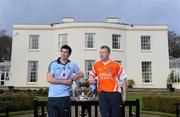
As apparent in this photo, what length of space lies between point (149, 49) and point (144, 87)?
172 inches

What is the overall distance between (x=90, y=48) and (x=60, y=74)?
27.3 meters

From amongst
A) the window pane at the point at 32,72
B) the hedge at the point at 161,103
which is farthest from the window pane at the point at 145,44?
the hedge at the point at 161,103

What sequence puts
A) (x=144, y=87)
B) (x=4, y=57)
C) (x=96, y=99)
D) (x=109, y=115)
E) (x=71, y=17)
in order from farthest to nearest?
(x=4, y=57)
(x=71, y=17)
(x=144, y=87)
(x=96, y=99)
(x=109, y=115)

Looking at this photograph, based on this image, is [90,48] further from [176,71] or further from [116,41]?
[176,71]

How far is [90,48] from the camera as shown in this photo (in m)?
32.1

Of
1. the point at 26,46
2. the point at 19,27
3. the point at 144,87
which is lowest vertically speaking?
the point at 144,87

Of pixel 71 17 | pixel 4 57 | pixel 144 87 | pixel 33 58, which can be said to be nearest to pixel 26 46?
pixel 33 58

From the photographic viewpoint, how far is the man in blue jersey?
4738 mm

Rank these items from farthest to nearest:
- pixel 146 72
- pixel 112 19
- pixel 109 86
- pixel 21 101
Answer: pixel 112 19 → pixel 146 72 → pixel 21 101 → pixel 109 86

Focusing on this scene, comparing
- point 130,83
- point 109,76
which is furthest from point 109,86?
point 130,83

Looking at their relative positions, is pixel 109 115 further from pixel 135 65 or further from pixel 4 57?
pixel 4 57

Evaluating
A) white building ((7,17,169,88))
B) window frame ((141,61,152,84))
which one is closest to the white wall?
white building ((7,17,169,88))

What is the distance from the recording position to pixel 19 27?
33656 mm

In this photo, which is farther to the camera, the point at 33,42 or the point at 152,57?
the point at 33,42
